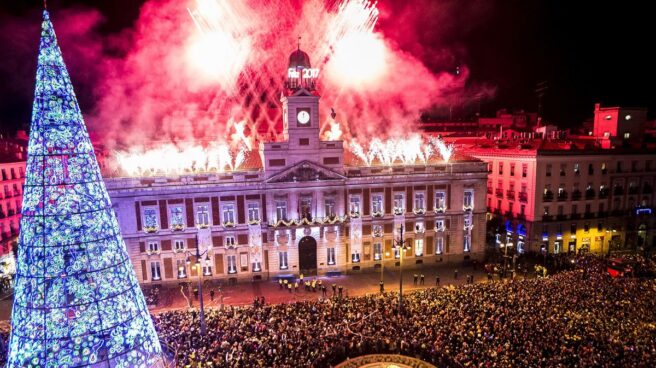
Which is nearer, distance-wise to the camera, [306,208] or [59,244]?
[59,244]

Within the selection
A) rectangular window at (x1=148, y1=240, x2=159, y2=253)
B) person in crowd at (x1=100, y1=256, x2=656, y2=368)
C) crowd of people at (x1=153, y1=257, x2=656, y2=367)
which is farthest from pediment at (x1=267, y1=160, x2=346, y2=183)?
person in crowd at (x1=100, y1=256, x2=656, y2=368)

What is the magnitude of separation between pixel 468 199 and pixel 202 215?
30.3 meters

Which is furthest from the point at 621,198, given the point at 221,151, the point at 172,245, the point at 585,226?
the point at 172,245

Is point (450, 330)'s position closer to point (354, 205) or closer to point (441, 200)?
point (354, 205)

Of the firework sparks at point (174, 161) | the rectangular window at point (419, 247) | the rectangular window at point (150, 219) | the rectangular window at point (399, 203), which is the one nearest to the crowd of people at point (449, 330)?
the rectangular window at point (150, 219)

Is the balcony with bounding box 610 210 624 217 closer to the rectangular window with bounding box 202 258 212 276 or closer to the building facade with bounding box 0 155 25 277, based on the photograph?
the rectangular window with bounding box 202 258 212 276

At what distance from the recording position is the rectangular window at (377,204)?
46219 millimetres

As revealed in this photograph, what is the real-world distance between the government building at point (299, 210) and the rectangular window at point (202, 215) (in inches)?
4.2

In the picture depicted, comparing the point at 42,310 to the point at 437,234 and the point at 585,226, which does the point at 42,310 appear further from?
the point at 585,226

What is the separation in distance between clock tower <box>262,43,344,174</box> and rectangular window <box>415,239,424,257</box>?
1247 cm

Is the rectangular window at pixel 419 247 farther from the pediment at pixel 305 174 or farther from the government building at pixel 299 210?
the pediment at pixel 305 174

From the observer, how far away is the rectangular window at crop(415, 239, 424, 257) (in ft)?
156

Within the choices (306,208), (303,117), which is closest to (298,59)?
(303,117)

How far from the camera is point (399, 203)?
47.0m
